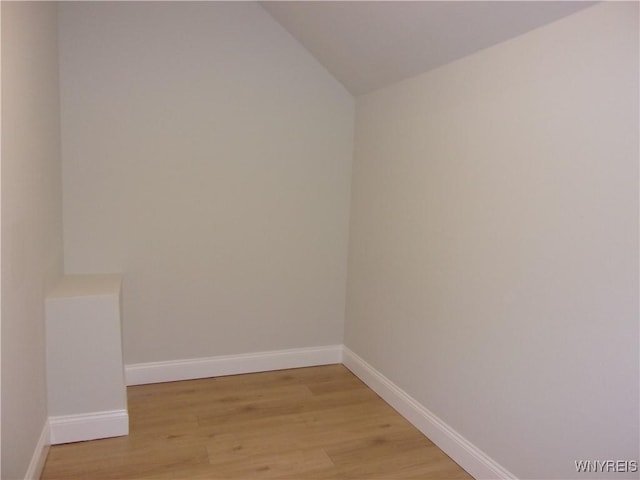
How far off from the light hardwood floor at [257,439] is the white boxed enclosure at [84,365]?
0.10 meters

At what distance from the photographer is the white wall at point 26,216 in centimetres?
165

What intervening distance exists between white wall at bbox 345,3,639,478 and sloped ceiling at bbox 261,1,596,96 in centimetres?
7

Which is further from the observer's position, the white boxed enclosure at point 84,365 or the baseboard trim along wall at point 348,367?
the white boxed enclosure at point 84,365

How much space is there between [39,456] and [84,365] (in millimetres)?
418

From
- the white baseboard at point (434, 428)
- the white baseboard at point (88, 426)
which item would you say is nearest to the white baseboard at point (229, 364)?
the white baseboard at point (434, 428)

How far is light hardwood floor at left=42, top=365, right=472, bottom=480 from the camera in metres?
2.14

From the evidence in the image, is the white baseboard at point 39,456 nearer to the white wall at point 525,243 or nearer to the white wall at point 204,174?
the white wall at point 204,174

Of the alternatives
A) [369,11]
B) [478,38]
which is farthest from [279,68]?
[478,38]

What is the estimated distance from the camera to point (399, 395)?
271cm

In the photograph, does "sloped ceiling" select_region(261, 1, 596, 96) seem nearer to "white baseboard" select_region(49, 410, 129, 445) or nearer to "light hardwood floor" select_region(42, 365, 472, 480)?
"light hardwood floor" select_region(42, 365, 472, 480)

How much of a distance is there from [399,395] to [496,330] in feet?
2.95

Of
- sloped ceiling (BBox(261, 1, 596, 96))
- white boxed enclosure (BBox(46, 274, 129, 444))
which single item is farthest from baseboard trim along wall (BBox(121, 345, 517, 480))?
sloped ceiling (BBox(261, 1, 596, 96))

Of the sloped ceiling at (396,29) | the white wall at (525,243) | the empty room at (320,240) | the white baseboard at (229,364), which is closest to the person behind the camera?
the white wall at (525,243)

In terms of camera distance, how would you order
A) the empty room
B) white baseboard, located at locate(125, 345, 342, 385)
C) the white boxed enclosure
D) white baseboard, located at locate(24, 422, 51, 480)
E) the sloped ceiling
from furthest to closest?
white baseboard, located at locate(125, 345, 342, 385), the white boxed enclosure, white baseboard, located at locate(24, 422, 51, 480), the sloped ceiling, the empty room
